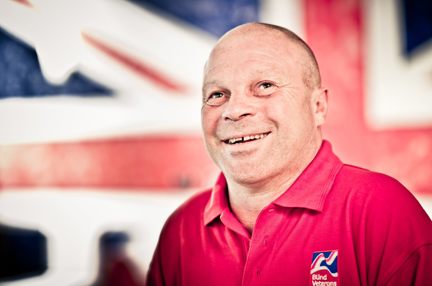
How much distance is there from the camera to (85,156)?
2041mm

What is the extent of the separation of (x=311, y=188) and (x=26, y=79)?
1505 mm

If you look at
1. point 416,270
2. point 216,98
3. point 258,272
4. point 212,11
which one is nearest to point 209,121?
point 216,98

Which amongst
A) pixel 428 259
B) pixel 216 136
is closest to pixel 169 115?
pixel 216 136

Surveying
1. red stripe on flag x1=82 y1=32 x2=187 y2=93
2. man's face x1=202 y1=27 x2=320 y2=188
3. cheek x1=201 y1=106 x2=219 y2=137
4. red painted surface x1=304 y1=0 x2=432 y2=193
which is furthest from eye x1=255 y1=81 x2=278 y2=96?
red stripe on flag x1=82 y1=32 x2=187 y2=93

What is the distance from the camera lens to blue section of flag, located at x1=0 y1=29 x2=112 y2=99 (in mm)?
1944

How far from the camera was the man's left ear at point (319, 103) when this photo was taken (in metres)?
1.03

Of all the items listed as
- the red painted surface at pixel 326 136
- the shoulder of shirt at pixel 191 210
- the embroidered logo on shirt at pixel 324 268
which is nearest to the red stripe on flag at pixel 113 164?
the red painted surface at pixel 326 136

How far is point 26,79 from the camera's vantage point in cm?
198

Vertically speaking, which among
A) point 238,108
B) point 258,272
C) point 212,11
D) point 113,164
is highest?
point 212,11

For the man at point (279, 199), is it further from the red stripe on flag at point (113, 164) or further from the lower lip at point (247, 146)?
the red stripe on flag at point (113, 164)

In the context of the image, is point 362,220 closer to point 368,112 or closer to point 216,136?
point 216,136

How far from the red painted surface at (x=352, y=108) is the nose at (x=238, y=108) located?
87cm

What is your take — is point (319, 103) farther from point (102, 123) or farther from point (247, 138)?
point (102, 123)

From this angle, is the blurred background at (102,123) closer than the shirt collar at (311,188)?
No
